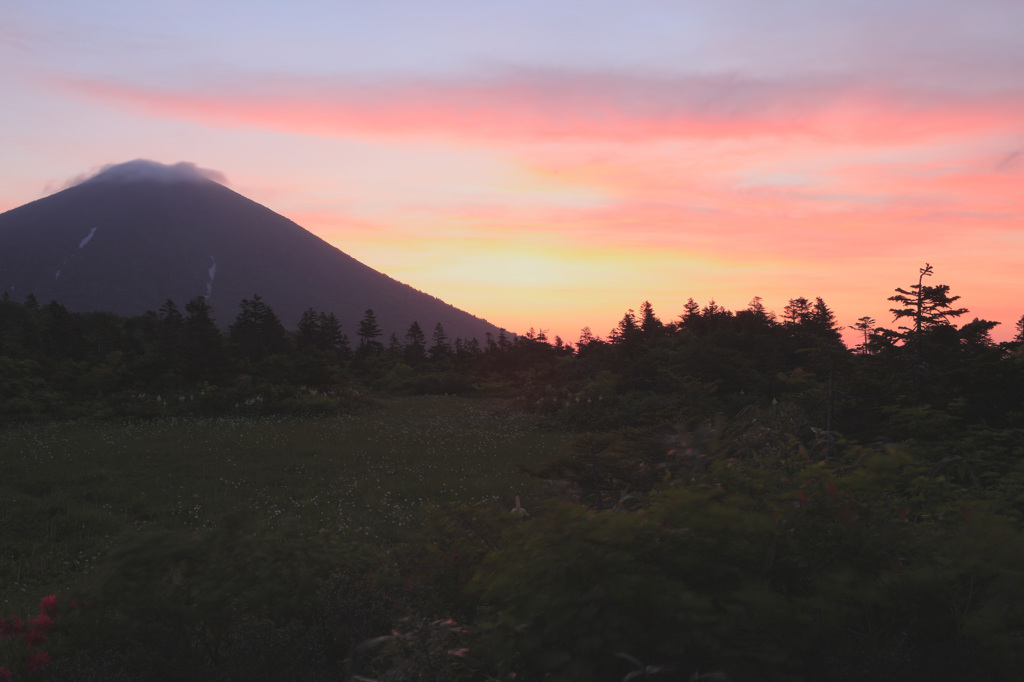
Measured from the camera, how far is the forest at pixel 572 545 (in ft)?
9.80

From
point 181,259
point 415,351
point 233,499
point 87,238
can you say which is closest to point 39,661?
point 233,499

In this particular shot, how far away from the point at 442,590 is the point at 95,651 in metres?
2.45

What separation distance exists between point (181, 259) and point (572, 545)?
12764 cm

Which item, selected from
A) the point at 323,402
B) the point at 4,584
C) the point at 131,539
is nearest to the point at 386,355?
the point at 323,402

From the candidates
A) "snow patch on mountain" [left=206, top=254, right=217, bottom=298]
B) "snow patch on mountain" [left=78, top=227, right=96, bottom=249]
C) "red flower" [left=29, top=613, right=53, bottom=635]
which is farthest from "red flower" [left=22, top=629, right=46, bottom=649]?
"snow patch on mountain" [left=78, top=227, right=96, bottom=249]

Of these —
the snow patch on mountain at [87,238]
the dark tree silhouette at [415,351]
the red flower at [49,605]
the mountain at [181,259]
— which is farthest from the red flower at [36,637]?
the snow patch on mountain at [87,238]

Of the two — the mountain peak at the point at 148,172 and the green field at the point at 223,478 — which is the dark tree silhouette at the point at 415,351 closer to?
the green field at the point at 223,478

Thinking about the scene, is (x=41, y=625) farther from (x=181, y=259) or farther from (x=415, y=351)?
(x=181, y=259)

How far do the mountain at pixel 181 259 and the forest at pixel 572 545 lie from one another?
93.8 metres

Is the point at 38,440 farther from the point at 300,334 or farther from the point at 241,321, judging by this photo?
the point at 300,334

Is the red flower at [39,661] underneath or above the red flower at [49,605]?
underneath

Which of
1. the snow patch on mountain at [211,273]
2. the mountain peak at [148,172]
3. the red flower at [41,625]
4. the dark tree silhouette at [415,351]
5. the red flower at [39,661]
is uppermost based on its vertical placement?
the mountain peak at [148,172]

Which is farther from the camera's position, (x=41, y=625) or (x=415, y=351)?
(x=415, y=351)

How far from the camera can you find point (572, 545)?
3.19m
